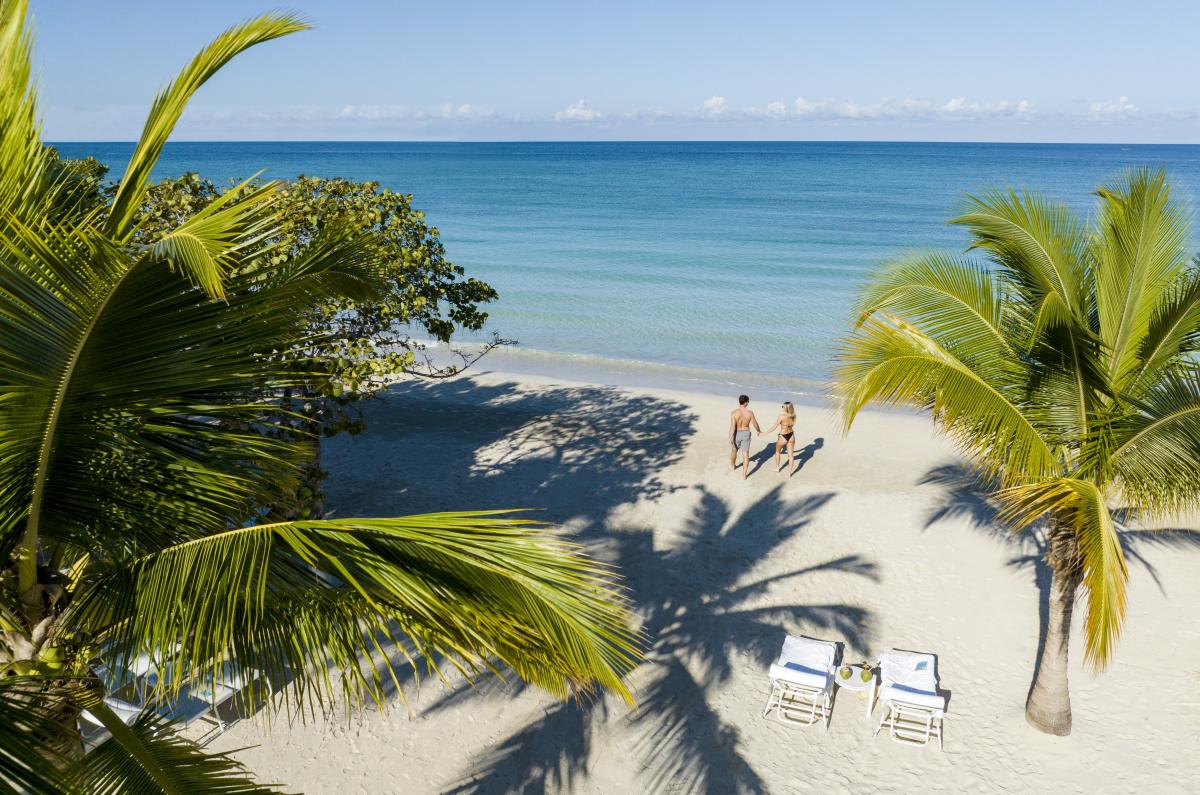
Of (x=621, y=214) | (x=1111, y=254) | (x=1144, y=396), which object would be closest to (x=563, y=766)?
(x=1144, y=396)

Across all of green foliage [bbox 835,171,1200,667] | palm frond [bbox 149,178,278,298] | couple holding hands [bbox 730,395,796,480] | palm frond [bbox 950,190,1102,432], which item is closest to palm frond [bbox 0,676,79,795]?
palm frond [bbox 149,178,278,298]

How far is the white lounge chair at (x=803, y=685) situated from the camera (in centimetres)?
760

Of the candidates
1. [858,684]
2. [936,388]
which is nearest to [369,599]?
[936,388]

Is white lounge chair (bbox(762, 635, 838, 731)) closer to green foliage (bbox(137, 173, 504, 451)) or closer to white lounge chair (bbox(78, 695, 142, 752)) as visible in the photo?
green foliage (bbox(137, 173, 504, 451))

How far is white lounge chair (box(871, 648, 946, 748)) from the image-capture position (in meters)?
7.30

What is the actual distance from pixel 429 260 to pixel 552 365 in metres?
12.0

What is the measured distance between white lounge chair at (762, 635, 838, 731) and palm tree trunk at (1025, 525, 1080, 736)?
1763mm

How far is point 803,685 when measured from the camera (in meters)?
→ 7.55

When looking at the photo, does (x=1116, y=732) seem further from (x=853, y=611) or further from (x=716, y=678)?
(x=716, y=678)

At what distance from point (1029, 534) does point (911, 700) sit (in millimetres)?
4885

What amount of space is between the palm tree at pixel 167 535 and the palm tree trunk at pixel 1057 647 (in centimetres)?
532

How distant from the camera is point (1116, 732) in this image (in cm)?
742

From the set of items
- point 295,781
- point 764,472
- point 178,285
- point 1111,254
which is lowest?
point 295,781

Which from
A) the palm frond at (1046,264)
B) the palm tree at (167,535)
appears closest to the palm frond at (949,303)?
the palm frond at (1046,264)
